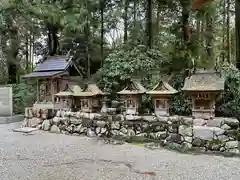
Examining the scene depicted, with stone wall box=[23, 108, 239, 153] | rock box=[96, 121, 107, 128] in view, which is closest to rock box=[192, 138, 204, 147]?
stone wall box=[23, 108, 239, 153]

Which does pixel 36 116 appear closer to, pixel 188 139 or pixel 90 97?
pixel 90 97

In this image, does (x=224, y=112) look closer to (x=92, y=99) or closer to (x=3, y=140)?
(x=92, y=99)

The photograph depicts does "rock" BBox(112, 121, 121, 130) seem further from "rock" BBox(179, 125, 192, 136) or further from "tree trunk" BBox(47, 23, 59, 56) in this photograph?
"tree trunk" BBox(47, 23, 59, 56)

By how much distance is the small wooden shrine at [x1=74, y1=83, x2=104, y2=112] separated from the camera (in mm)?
6598

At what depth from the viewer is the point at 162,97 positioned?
561 cm

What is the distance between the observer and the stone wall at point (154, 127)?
4.82 meters

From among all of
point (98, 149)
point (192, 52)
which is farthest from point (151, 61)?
point (98, 149)

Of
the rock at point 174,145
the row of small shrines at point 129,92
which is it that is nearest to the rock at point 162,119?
the row of small shrines at point 129,92

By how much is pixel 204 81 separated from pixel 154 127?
1539mm

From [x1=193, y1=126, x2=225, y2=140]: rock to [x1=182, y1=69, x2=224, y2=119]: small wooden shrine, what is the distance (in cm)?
25

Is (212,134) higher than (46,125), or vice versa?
(212,134)

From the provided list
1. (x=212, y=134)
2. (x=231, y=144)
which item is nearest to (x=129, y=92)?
(x=212, y=134)

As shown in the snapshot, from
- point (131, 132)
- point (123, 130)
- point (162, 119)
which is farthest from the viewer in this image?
point (123, 130)

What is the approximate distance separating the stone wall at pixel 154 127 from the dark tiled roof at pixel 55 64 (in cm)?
148
